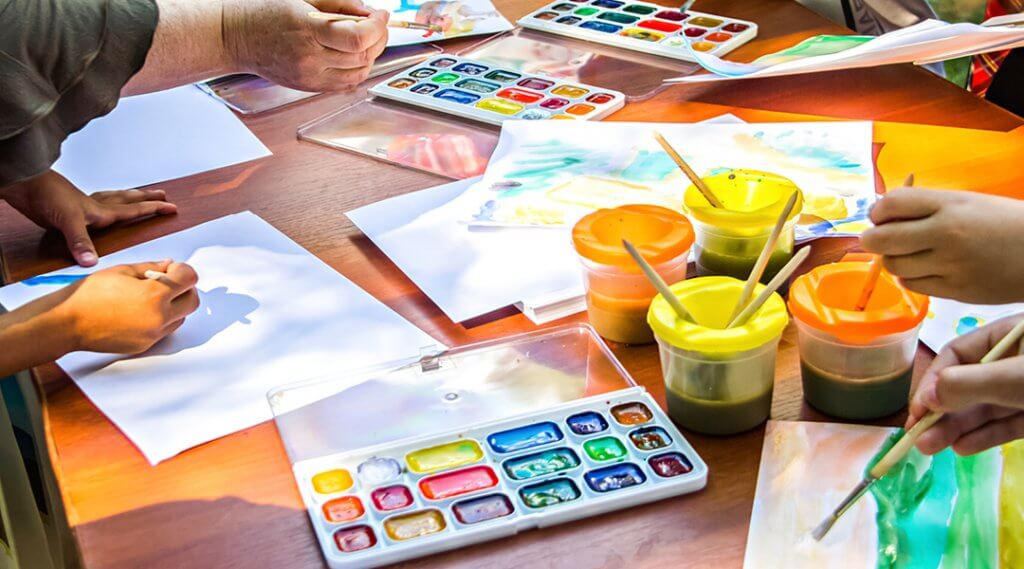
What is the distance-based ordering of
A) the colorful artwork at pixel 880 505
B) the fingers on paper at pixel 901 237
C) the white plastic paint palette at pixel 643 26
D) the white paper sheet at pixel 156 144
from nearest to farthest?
the colorful artwork at pixel 880 505 → the fingers on paper at pixel 901 237 → the white paper sheet at pixel 156 144 → the white plastic paint palette at pixel 643 26

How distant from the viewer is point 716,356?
0.73 metres

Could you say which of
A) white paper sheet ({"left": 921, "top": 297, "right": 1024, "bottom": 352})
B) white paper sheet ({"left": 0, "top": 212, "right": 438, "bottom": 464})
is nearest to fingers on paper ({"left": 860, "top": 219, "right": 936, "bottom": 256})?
white paper sheet ({"left": 921, "top": 297, "right": 1024, "bottom": 352})

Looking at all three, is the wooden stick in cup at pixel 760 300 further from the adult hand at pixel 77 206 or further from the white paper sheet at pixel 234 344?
the adult hand at pixel 77 206

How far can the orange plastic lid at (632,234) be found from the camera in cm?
85

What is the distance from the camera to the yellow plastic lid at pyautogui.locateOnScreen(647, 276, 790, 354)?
0.72 meters

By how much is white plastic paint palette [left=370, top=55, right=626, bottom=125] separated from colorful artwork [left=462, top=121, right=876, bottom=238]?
5 centimetres

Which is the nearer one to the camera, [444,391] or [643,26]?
[444,391]

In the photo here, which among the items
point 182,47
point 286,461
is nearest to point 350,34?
point 182,47

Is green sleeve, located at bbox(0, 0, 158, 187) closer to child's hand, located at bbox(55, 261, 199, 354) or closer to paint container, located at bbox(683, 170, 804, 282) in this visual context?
child's hand, located at bbox(55, 261, 199, 354)

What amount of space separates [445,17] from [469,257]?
644mm

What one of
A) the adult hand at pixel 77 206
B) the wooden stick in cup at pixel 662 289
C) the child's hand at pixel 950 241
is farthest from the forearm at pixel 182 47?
the child's hand at pixel 950 241

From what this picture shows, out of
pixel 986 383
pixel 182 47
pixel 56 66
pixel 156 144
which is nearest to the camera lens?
pixel 986 383

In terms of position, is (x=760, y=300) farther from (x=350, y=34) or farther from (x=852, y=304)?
(x=350, y=34)

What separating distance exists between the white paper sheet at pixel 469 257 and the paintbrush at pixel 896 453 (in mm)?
314
